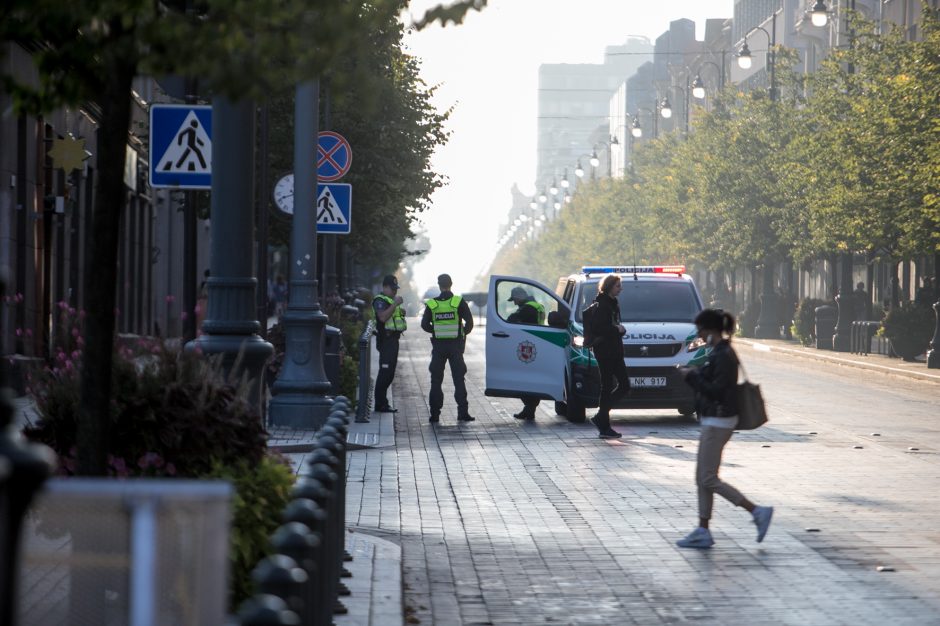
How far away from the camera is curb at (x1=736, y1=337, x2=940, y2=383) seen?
3284 cm

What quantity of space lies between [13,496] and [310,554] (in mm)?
1745

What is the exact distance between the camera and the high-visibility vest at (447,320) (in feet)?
71.6

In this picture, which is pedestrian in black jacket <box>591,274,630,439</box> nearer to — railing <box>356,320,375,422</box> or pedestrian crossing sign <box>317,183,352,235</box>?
railing <box>356,320,375,422</box>

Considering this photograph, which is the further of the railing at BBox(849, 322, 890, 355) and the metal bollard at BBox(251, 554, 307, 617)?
the railing at BBox(849, 322, 890, 355)

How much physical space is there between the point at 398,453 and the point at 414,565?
736cm

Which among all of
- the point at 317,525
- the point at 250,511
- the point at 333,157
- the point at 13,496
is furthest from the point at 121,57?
the point at 333,157

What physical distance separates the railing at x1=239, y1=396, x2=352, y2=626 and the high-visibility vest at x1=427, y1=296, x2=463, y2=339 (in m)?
12.8

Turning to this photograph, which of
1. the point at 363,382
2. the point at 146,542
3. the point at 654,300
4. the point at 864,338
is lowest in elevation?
the point at 864,338

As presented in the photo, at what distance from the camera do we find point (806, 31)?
7062 centimetres

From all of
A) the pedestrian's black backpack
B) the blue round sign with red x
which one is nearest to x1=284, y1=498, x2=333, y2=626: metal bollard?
the pedestrian's black backpack

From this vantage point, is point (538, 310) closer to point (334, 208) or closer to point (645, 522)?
point (334, 208)

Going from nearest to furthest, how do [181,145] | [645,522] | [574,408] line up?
[181,145] < [645,522] < [574,408]

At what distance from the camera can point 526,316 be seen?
21828mm

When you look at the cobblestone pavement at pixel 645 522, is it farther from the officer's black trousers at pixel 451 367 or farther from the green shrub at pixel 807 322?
the green shrub at pixel 807 322
